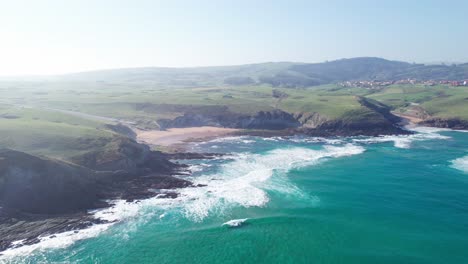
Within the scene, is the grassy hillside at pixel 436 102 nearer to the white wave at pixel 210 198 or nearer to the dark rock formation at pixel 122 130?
the white wave at pixel 210 198

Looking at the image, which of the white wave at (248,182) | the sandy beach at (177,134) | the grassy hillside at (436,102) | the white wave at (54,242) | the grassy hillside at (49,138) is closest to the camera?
the white wave at (54,242)

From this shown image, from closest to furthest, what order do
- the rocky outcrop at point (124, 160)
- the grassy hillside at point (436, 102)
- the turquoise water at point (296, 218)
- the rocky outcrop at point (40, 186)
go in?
1. the turquoise water at point (296, 218)
2. the rocky outcrop at point (40, 186)
3. the rocky outcrop at point (124, 160)
4. the grassy hillside at point (436, 102)

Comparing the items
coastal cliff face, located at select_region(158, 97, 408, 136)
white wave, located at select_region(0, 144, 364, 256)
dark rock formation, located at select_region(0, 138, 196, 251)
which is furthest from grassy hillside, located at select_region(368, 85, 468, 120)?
dark rock formation, located at select_region(0, 138, 196, 251)

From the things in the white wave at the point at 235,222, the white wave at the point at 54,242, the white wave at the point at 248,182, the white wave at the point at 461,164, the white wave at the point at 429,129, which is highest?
the white wave at the point at 429,129

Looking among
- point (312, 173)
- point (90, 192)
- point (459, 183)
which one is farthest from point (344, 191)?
point (90, 192)

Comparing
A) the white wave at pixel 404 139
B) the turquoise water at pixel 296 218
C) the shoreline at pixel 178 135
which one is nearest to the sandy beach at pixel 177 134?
the shoreline at pixel 178 135

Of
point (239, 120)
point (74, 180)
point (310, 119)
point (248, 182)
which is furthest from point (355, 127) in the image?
point (74, 180)

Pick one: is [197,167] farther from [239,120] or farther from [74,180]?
[239,120]

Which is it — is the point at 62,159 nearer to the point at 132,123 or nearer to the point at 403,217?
the point at 403,217
